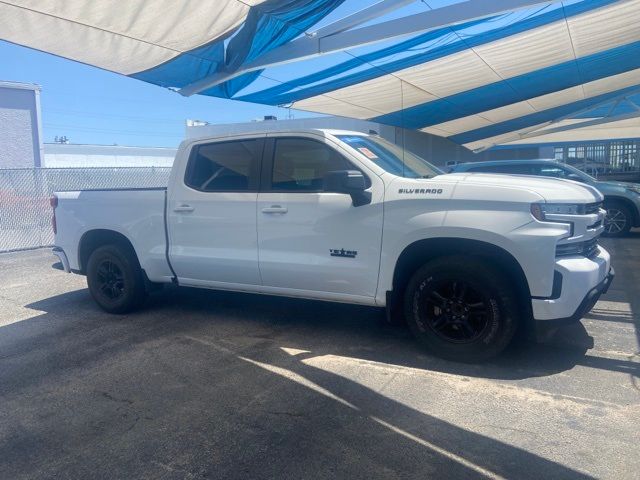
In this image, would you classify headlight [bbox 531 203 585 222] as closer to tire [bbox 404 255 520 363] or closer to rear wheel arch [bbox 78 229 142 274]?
tire [bbox 404 255 520 363]

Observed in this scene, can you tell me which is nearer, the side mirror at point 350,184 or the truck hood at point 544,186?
the truck hood at point 544,186

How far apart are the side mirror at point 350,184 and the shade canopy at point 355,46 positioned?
266 centimetres

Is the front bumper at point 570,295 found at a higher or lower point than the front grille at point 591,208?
lower

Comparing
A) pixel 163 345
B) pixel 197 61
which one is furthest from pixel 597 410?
pixel 197 61

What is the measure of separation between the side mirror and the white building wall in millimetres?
23883

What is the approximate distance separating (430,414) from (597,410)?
1.17 metres

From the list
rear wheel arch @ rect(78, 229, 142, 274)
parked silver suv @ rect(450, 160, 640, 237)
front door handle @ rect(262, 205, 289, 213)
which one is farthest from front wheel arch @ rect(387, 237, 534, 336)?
parked silver suv @ rect(450, 160, 640, 237)

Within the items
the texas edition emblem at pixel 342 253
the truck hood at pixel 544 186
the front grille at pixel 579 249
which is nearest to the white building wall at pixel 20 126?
the texas edition emblem at pixel 342 253

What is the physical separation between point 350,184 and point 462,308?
143cm

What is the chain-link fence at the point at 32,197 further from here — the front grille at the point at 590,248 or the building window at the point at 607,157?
the building window at the point at 607,157

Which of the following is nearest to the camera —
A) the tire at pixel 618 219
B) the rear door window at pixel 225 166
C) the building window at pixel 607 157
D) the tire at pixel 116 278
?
the rear door window at pixel 225 166

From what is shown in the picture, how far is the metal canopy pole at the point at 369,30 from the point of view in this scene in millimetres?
6129

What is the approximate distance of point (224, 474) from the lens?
10.3 ft

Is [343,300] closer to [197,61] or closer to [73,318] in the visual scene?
[73,318]
